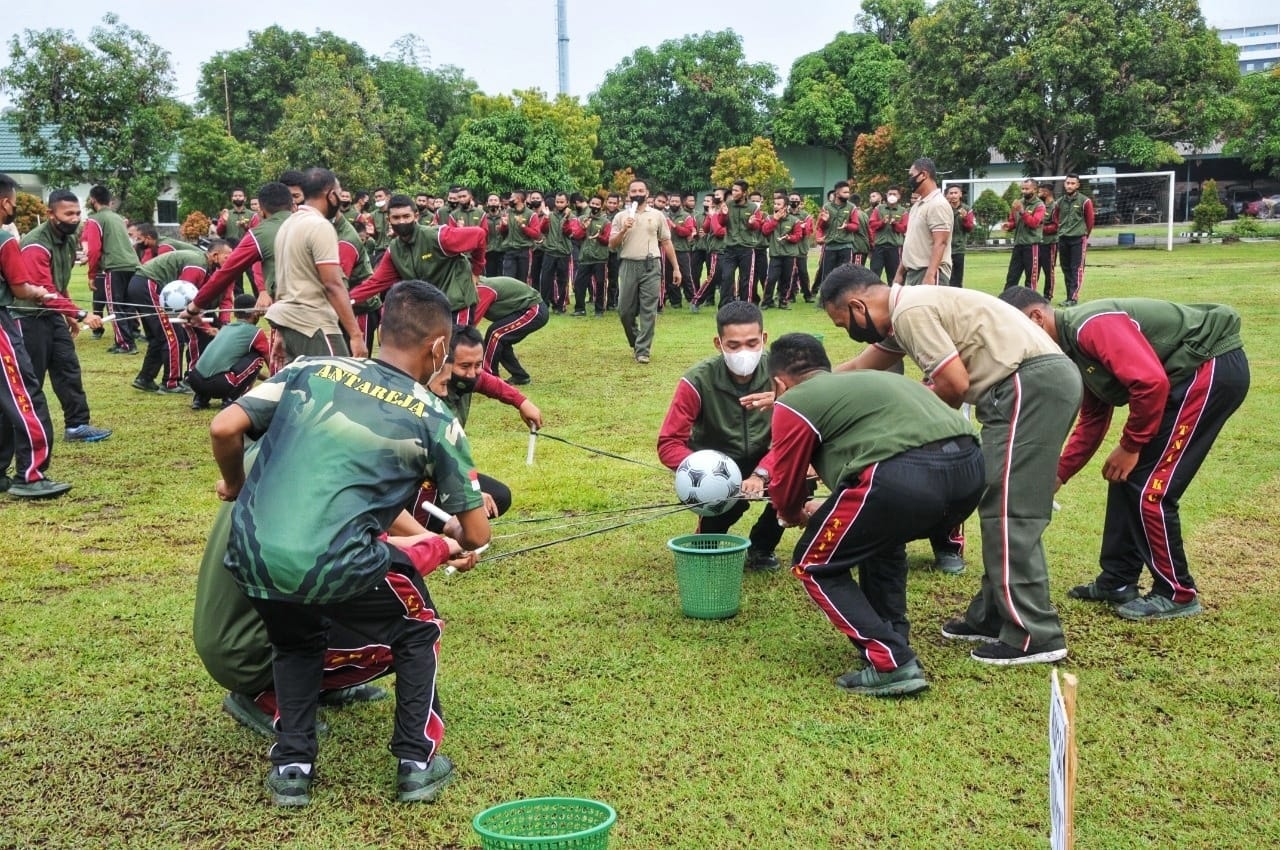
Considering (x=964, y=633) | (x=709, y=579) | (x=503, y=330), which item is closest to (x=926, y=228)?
(x=503, y=330)

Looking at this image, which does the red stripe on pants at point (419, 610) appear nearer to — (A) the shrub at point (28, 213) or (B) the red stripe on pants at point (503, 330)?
(B) the red stripe on pants at point (503, 330)

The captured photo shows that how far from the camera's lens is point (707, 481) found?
5672mm

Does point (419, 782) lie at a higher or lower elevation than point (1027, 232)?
lower

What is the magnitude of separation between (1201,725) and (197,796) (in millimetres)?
3750

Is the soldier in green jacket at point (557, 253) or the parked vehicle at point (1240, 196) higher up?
the parked vehicle at point (1240, 196)

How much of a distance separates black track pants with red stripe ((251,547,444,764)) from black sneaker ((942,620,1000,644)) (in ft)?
8.53

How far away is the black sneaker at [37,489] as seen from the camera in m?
8.19

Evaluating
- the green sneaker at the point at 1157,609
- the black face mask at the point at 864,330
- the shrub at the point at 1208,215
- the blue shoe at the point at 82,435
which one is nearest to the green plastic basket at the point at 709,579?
the black face mask at the point at 864,330

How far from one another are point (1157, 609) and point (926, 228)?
5791mm

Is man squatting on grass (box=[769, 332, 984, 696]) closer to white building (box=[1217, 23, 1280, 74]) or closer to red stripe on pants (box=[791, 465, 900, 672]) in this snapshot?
red stripe on pants (box=[791, 465, 900, 672])

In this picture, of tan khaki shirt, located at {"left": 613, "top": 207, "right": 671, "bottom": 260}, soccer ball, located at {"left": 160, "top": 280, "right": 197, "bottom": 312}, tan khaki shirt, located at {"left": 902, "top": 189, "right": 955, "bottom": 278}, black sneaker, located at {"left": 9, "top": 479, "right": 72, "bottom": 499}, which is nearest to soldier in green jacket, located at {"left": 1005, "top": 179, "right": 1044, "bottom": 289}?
tan khaki shirt, located at {"left": 613, "top": 207, "right": 671, "bottom": 260}

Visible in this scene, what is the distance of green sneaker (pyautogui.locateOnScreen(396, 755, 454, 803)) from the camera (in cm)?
393

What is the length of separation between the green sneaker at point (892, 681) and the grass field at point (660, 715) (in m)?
0.08

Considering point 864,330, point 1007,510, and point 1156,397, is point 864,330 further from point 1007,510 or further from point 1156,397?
point 1156,397
